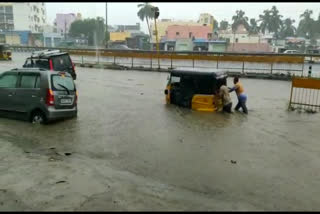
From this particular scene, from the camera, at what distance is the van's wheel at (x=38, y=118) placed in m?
9.91

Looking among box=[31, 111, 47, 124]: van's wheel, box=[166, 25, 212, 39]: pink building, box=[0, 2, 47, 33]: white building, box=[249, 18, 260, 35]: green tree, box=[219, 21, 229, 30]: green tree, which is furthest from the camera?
box=[219, 21, 229, 30]: green tree


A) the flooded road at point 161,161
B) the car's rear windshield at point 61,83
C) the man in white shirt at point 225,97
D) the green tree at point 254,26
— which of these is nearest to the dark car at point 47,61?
the flooded road at point 161,161

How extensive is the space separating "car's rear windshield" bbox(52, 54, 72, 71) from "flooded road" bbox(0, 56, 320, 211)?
5598mm

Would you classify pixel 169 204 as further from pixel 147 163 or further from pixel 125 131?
pixel 125 131

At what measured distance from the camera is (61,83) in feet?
33.4

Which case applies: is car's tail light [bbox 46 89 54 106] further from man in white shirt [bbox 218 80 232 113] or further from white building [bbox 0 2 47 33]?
white building [bbox 0 2 47 33]

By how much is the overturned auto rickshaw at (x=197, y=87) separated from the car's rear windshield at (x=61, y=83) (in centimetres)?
487

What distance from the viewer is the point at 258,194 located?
211 inches

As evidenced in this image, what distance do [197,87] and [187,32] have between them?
71.5 meters

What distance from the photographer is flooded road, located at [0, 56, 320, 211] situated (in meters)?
4.93

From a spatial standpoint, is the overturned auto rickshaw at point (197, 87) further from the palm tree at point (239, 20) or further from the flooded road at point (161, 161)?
the palm tree at point (239, 20)

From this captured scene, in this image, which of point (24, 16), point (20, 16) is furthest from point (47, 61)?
point (24, 16)

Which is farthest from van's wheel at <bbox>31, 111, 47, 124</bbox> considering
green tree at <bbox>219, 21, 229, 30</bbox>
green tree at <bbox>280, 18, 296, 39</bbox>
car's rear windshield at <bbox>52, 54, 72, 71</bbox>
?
green tree at <bbox>219, 21, 229, 30</bbox>

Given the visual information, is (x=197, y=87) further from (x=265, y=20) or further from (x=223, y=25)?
(x=223, y=25)
